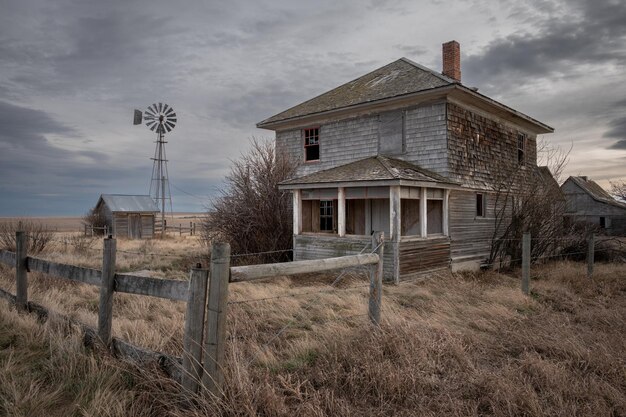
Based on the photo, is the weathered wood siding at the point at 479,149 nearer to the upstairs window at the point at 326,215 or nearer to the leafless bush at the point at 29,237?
the upstairs window at the point at 326,215

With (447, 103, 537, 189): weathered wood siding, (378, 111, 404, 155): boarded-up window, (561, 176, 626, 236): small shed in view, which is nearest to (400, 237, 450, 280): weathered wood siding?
(447, 103, 537, 189): weathered wood siding

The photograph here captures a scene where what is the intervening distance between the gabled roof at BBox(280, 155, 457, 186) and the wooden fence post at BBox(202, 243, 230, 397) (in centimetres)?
860

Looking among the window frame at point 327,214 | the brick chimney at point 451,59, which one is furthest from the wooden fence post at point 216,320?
the brick chimney at point 451,59

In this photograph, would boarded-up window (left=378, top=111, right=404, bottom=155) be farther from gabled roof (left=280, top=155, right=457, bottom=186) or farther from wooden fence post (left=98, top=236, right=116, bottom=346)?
wooden fence post (left=98, top=236, right=116, bottom=346)

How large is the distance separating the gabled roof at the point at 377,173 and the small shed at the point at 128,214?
25.4 meters

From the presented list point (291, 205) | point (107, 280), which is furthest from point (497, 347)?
point (291, 205)

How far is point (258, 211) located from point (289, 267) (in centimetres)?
1149

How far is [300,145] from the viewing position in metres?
17.4

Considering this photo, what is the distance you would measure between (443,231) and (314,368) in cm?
1054

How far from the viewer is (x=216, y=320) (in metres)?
3.29

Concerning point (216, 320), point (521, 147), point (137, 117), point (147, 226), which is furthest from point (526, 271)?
point (137, 117)

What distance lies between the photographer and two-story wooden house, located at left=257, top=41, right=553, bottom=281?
12641mm

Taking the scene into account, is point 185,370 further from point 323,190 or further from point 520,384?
point 323,190

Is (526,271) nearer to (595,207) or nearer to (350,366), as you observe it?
(350,366)
